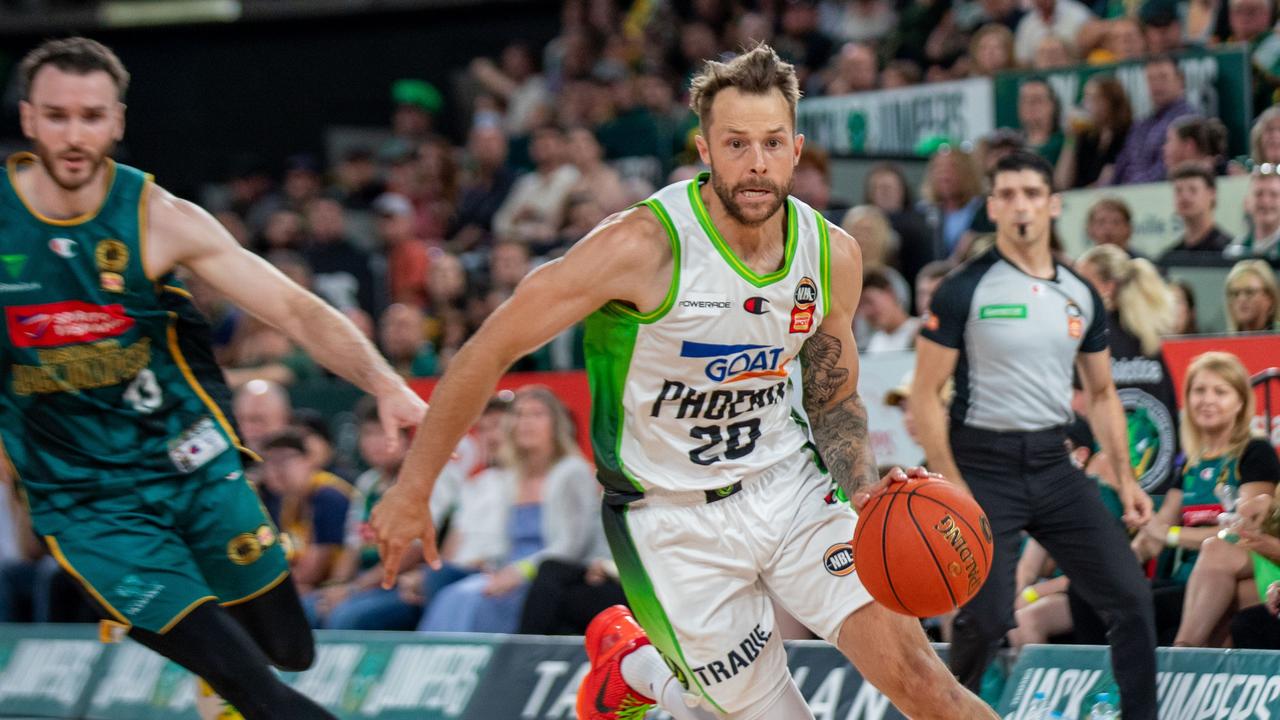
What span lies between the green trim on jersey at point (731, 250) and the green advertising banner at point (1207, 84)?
611cm

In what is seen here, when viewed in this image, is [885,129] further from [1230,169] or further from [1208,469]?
[1208,469]

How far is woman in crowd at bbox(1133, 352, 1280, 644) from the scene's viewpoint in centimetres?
700

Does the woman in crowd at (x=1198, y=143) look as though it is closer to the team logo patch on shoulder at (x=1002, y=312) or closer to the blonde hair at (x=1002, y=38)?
the blonde hair at (x=1002, y=38)

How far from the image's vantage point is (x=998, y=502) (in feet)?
A: 21.6

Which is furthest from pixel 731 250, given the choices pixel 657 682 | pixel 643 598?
pixel 657 682

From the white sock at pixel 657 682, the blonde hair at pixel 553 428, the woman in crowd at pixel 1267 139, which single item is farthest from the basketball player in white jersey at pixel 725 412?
the woman in crowd at pixel 1267 139

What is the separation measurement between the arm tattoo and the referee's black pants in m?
1.53

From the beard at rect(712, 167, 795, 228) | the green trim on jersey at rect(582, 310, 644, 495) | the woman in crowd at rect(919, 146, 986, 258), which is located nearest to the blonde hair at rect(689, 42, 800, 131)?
the beard at rect(712, 167, 795, 228)

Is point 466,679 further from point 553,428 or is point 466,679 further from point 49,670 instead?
point 49,670

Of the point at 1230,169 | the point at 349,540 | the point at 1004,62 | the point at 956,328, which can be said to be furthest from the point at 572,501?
the point at 1004,62

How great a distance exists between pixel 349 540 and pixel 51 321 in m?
5.46

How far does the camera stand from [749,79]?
4.83 m

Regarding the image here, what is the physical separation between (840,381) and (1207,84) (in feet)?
20.2

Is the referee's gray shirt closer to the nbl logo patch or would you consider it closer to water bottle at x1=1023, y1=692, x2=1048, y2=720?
water bottle at x1=1023, y1=692, x2=1048, y2=720
